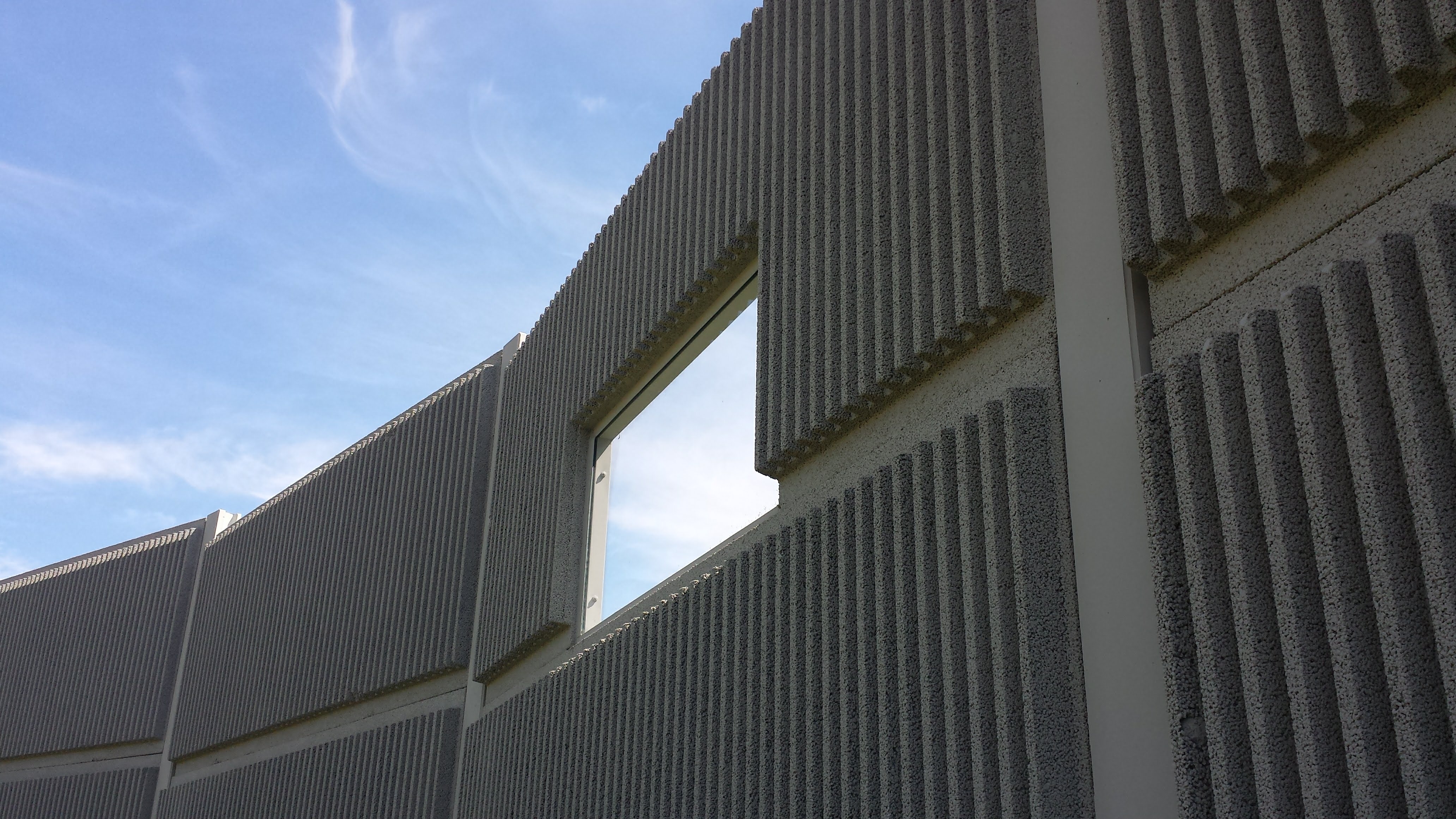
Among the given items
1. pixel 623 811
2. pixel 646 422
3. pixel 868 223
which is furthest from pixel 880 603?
pixel 646 422

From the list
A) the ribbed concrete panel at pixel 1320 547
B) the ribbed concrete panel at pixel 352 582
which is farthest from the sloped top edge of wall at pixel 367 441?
the ribbed concrete panel at pixel 1320 547

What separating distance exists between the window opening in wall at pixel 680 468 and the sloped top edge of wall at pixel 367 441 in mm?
2184

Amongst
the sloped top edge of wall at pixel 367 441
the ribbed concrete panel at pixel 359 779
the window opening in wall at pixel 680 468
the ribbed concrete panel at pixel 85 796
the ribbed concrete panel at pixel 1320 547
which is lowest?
the ribbed concrete panel at pixel 1320 547

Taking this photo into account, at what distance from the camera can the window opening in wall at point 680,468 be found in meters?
4.68

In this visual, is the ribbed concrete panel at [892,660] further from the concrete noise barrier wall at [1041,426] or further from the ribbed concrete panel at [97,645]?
the ribbed concrete panel at [97,645]

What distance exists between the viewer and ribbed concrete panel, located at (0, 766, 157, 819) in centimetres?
1073

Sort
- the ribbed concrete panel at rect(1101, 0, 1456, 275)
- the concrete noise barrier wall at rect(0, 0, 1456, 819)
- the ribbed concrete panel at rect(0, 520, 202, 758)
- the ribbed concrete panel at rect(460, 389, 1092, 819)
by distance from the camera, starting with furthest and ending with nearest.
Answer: the ribbed concrete panel at rect(0, 520, 202, 758) < the ribbed concrete panel at rect(460, 389, 1092, 819) < the ribbed concrete panel at rect(1101, 0, 1456, 275) < the concrete noise barrier wall at rect(0, 0, 1456, 819)

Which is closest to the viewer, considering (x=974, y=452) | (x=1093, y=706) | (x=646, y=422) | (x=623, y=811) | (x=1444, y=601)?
(x=1444, y=601)

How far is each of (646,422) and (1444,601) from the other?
427 cm

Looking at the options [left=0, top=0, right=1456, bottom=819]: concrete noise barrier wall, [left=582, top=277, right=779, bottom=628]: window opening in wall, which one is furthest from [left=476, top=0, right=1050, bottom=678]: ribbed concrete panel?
[left=582, top=277, right=779, bottom=628]: window opening in wall

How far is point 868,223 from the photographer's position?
3.90 meters

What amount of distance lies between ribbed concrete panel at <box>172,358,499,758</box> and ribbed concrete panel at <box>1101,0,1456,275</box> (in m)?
5.53

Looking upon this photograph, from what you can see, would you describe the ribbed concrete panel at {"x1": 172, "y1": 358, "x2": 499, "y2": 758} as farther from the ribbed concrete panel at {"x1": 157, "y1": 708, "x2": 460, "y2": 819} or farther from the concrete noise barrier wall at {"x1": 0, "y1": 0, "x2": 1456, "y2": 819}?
the concrete noise barrier wall at {"x1": 0, "y1": 0, "x2": 1456, "y2": 819}

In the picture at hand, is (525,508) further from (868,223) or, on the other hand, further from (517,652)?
(868,223)
